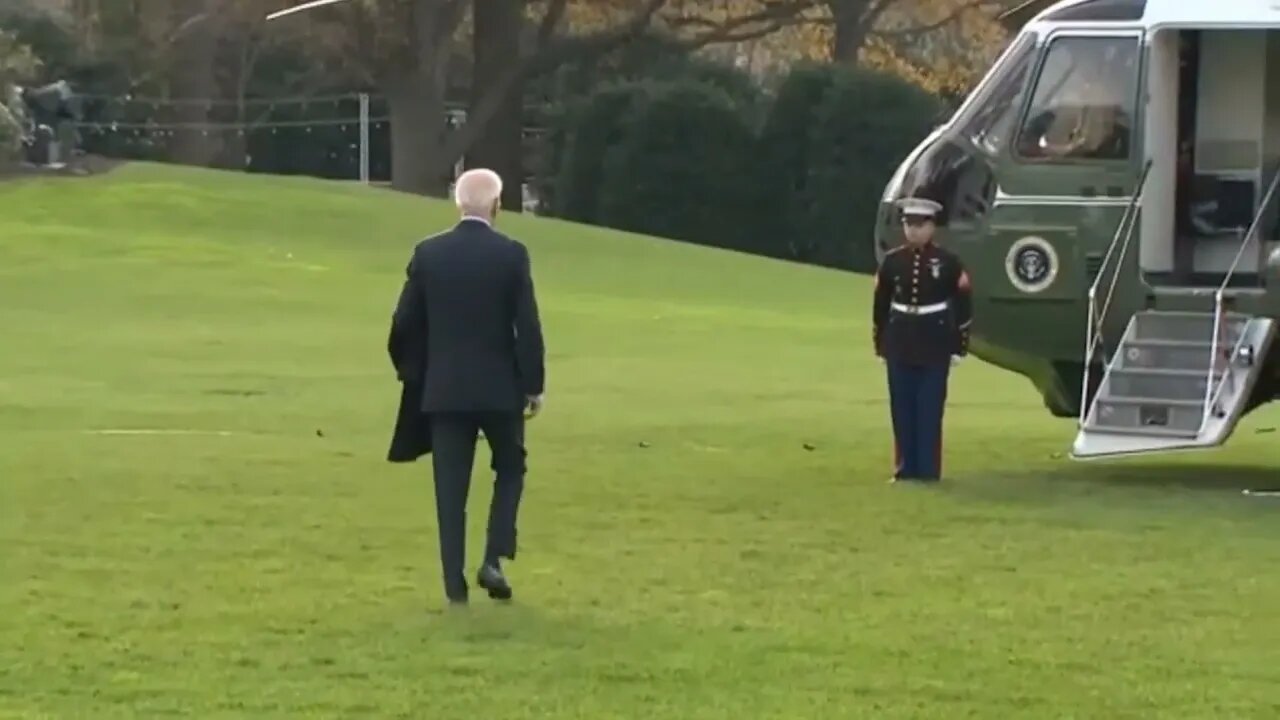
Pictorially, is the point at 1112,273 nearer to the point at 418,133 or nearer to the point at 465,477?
the point at 465,477

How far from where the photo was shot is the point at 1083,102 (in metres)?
17.2

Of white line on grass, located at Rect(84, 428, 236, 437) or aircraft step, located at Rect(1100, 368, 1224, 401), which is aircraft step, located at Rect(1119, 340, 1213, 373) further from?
white line on grass, located at Rect(84, 428, 236, 437)

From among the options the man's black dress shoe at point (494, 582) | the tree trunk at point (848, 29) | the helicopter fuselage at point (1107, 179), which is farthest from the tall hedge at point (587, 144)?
the man's black dress shoe at point (494, 582)

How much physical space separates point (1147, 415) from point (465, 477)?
6.00m

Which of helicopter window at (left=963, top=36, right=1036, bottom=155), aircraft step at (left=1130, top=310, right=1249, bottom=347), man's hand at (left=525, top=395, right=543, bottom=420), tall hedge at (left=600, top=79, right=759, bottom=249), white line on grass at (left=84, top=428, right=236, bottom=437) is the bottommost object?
tall hedge at (left=600, top=79, right=759, bottom=249)

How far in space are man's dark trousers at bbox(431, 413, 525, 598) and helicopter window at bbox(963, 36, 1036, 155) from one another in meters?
A: 6.66

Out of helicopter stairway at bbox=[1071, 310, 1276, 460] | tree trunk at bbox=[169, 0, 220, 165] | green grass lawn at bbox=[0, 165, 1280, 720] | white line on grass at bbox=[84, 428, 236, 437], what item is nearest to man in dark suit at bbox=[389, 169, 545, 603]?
green grass lawn at bbox=[0, 165, 1280, 720]

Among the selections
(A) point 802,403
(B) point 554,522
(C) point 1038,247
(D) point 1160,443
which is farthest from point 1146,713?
(A) point 802,403

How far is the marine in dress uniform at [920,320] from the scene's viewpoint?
15992 millimetres

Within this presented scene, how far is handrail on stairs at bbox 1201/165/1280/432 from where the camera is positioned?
52.9 ft

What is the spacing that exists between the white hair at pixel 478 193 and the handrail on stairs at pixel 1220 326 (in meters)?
5.94

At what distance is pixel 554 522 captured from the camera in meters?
14.6

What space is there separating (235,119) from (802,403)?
123 feet

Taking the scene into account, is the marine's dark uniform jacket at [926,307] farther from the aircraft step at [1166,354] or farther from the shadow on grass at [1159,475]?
the shadow on grass at [1159,475]
